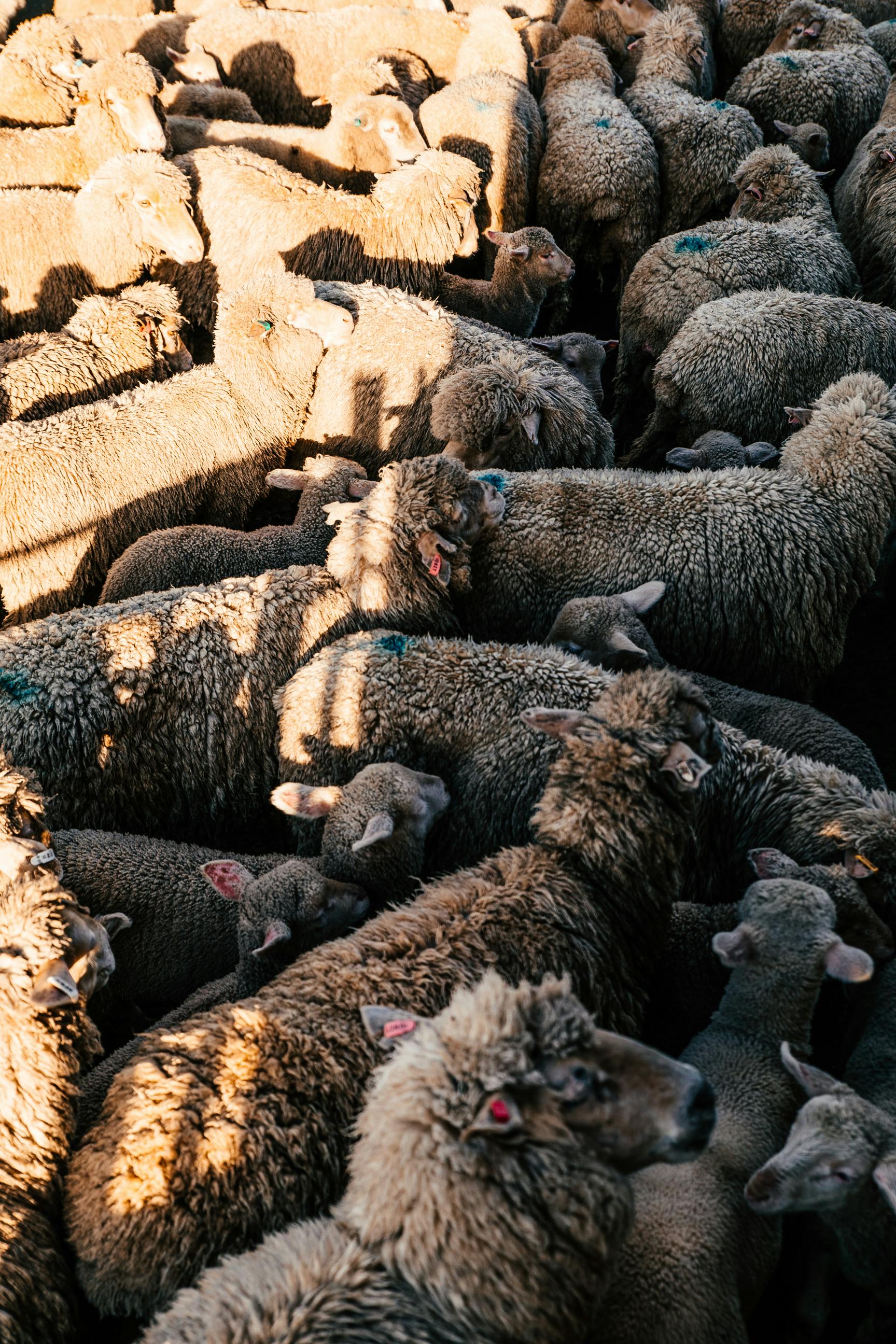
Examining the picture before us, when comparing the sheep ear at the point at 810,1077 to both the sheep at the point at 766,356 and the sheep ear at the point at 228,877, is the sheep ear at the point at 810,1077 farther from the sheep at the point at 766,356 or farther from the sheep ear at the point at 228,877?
the sheep at the point at 766,356

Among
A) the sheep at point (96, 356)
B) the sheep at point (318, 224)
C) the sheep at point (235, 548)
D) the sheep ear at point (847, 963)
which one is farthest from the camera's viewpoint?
the sheep at point (318, 224)

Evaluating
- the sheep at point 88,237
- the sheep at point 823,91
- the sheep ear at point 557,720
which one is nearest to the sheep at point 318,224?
the sheep at point 88,237

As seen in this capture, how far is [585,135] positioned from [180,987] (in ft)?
19.7

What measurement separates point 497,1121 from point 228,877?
1.59 meters

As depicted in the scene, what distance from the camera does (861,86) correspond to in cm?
746

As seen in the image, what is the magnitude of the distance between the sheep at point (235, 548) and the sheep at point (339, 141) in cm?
291

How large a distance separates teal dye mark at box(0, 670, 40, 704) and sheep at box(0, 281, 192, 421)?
185 centimetres

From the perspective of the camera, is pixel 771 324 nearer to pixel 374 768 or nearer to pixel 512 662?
pixel 512 662

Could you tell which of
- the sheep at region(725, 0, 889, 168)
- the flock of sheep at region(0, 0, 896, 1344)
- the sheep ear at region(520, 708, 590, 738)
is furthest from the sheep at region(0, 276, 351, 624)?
the sheep at region(725, 0, 889, 168)

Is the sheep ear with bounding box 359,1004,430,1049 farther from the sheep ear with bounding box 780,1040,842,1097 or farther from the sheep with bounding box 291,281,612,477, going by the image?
the sheep with bounding box 291,281,612,477

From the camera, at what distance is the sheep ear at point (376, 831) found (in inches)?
119

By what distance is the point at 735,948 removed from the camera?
2777mm

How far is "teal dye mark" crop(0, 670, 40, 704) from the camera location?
3592 mm

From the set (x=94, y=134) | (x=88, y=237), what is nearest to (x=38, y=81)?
(x=94, y=134)
